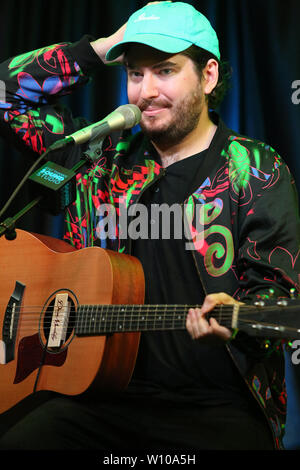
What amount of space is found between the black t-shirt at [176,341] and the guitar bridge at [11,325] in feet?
1.43

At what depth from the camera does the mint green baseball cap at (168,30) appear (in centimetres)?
185

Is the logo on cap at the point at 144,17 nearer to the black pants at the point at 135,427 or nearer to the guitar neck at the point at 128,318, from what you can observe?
the guitar neck at the point at 128,318

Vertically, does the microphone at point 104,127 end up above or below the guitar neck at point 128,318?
above

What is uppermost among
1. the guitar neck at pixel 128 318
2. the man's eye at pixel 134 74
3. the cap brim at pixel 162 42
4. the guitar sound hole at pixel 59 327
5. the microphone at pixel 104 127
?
the cap brim at pixel 162 42

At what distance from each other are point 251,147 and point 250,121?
2.06 ft

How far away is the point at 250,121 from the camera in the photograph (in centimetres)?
245

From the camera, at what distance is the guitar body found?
1.57 metres

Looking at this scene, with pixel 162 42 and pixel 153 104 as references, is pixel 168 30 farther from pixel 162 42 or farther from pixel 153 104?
pixel 153 104

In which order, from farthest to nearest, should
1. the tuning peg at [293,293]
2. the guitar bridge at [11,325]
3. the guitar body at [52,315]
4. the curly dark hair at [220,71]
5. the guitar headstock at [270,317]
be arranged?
1. the curly dark hair at [220,71]
2. the guitar bridge at [11,325]
3. the guitar body at [52,315]
4. the tuning peg at [293,293]
5. the guitar headstock at [270,317]

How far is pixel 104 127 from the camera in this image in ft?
5.05

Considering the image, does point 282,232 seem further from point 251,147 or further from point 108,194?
point 108,194

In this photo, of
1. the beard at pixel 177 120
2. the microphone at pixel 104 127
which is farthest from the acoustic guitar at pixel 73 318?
the beard at pixel 177 120

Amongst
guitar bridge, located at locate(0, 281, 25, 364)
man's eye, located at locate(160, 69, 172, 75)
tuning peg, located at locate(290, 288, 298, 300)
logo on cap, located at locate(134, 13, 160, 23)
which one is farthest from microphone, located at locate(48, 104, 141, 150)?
tuning peg, located at locate(290, 288, 298, 300)
